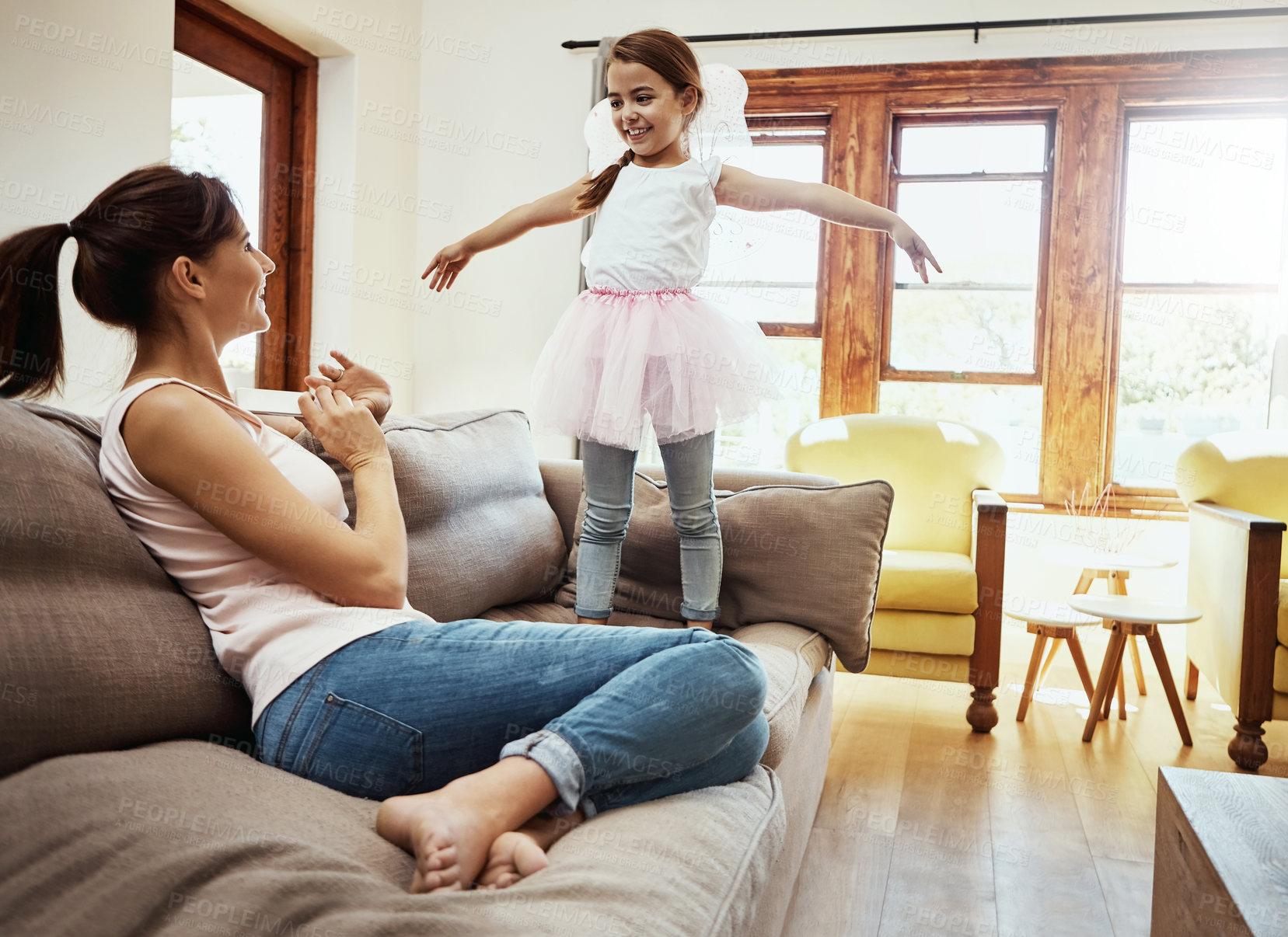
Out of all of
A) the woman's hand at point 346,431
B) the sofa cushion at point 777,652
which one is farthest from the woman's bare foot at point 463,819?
the woman's hand at point 346,431

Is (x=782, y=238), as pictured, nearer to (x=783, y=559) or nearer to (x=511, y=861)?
(x=783, y=559)

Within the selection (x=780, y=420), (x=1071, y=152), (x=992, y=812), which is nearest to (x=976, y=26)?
(x=1071, y=152)

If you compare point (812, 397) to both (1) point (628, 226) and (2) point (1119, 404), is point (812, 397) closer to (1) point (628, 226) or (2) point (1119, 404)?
(2) point (1119, 404)

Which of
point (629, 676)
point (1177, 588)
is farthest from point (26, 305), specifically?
point (1177, 588)

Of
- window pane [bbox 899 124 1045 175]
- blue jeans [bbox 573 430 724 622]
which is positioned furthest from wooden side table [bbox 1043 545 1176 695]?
window pane [bbox 899 124 1045 175]

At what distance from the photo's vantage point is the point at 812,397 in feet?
13.4

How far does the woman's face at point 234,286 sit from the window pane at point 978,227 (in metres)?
3.13

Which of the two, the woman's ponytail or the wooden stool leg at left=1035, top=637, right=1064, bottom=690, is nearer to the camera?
the woman's ponytail

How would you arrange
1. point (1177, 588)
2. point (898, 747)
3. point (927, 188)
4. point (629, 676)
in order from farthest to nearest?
1. point (927, 188)
2. point (1177, 588)
3. point (898, 747)
4. point (629, 676)

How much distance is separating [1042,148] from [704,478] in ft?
9.22

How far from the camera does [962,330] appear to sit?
3.92m

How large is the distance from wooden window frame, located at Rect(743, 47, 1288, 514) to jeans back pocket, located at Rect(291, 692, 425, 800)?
3.34 m

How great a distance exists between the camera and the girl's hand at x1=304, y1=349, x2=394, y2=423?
133 cm

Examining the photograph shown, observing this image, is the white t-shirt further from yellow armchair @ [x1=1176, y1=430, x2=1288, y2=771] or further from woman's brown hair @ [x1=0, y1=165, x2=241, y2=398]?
yellow armchair @ [x1=1176, y1=430, x2=1288, y2=771]
